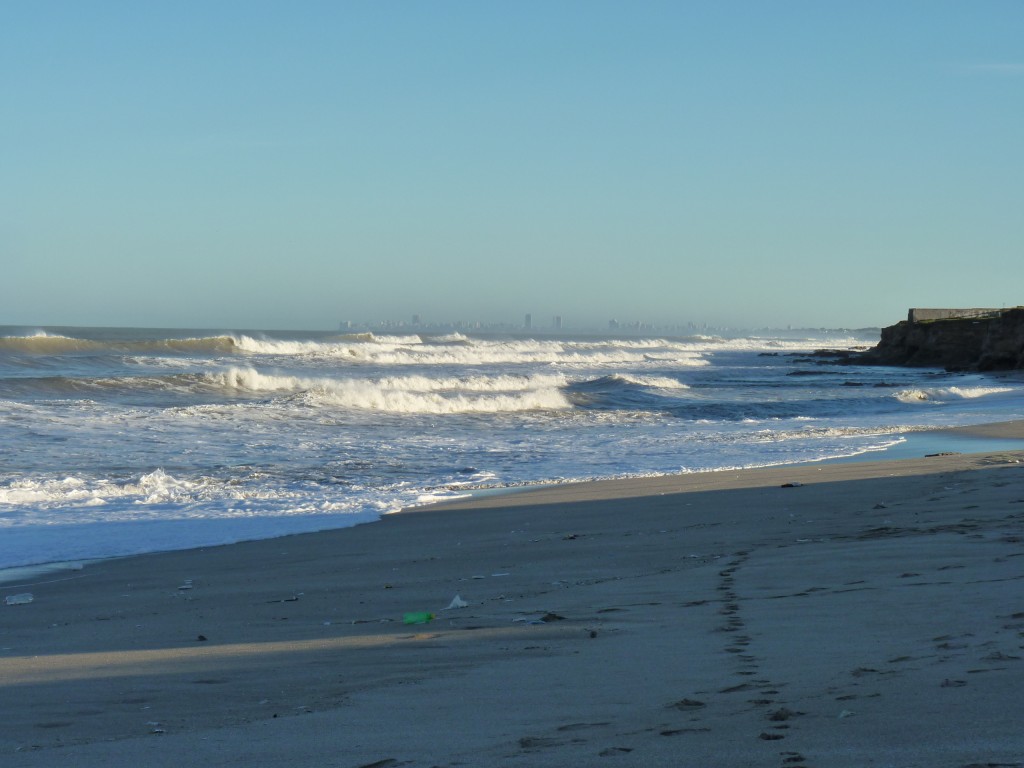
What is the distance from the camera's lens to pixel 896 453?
1334cm

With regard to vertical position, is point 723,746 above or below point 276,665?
above

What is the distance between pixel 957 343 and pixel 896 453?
39588 millimetres

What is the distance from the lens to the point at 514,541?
24.1ft

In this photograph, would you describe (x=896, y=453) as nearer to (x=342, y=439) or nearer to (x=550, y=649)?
(x=342, y=439)

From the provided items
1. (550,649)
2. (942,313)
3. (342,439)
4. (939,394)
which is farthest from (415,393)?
(942,313)

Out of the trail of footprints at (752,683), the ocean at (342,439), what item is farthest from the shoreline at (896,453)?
the trail of footprints at (752,683)

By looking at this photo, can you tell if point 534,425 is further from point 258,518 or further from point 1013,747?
point 1013,747

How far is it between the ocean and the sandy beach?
1.74m

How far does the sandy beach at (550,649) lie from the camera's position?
2.63m

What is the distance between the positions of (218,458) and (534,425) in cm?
764

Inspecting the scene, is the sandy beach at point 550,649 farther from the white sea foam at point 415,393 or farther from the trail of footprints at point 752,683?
the white sea foam at point 415,393

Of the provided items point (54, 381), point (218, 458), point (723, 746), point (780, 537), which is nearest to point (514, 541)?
point (780, 537)

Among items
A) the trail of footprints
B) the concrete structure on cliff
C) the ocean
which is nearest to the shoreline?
the ocean

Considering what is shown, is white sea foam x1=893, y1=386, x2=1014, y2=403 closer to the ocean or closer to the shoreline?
the ocean
